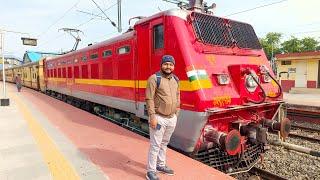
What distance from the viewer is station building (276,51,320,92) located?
27.9m

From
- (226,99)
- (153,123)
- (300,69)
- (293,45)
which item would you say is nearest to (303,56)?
(300,69)

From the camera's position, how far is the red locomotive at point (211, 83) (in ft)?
18.9

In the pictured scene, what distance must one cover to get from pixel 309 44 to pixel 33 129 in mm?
65718

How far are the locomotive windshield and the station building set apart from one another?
21466 mm

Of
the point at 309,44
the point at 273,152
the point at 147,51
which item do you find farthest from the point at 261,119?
the point at 309,44

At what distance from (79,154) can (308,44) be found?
221 ft

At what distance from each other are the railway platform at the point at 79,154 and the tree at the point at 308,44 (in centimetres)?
6419

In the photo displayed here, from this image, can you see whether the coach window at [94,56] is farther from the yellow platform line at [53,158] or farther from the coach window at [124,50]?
the yellow platform line at [53,158]

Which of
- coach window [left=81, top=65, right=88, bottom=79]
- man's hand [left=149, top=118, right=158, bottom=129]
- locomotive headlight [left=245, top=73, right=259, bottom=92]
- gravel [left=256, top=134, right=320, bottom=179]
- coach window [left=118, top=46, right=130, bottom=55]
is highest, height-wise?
coach window [left=118, top=46, right=130, bottom=55]

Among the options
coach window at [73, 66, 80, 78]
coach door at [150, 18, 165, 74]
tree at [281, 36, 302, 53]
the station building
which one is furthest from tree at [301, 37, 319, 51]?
coach door at [150, 18, 165, 74]

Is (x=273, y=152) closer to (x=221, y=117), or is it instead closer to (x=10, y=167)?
(x=221, y=117)

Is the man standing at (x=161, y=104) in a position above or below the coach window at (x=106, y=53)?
below

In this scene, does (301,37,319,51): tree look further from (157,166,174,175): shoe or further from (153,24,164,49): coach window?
(157,166,174,175): shoe

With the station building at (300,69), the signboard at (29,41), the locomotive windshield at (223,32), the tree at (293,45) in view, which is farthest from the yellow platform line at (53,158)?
the tree at (293,45)
